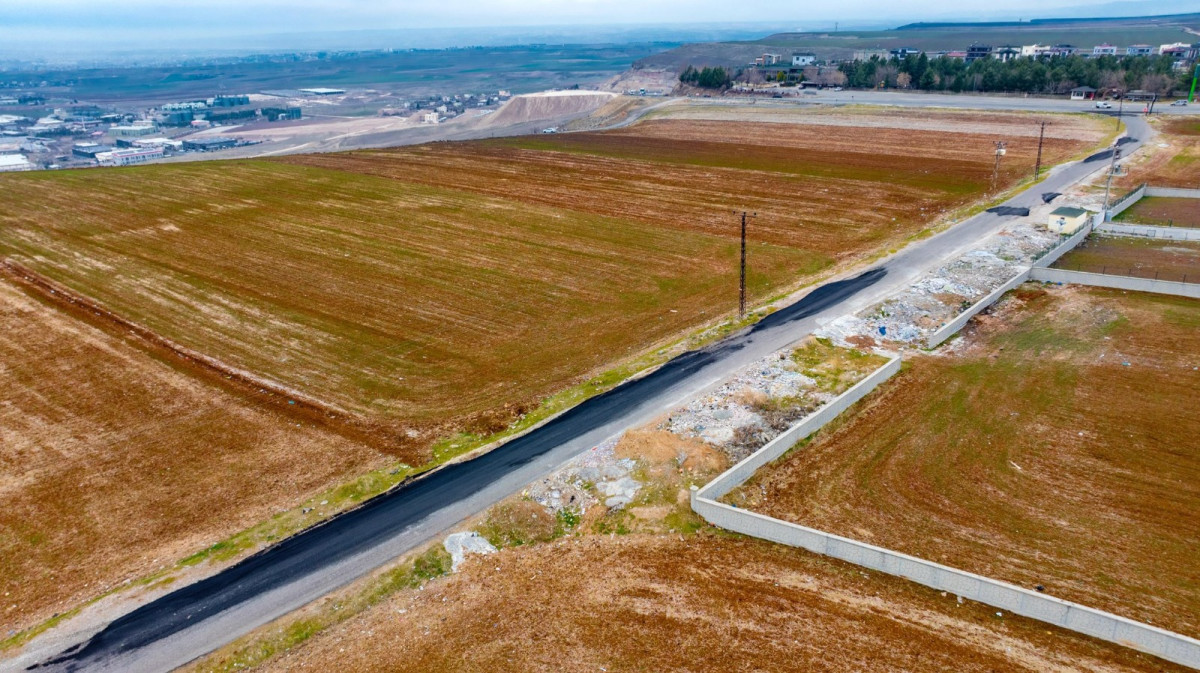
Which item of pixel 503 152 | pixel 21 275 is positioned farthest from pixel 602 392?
pixel 503 152

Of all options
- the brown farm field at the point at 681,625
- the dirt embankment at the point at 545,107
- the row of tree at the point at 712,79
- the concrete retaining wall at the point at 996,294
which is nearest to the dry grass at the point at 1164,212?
the concrete retaining wall at the point at 996,294

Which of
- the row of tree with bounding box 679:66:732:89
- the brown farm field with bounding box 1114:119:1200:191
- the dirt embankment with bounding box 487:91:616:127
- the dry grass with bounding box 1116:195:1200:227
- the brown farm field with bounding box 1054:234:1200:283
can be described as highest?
the row of tree with bounding box 679:66:732:89

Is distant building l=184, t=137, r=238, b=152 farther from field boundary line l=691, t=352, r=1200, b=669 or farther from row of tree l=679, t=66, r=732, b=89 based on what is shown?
field boundary line l=691, t=352, r=1200, b=669

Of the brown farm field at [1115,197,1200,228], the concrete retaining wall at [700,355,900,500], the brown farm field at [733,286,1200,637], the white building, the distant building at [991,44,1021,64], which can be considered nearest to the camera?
the brown farm field at [733,286,1200,637]

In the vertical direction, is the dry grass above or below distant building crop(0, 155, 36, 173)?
below

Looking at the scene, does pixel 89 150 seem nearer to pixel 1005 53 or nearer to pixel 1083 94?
pixel 1083 94

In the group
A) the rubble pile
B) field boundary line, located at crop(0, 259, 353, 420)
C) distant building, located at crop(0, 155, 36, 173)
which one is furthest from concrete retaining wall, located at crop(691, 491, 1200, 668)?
distant building, located at crop(0, 155, 36, 173)
